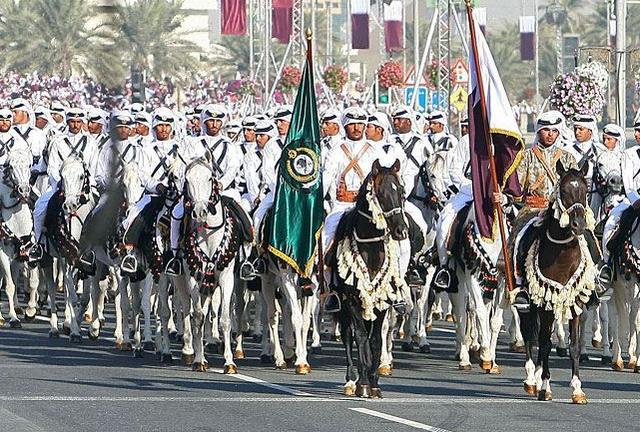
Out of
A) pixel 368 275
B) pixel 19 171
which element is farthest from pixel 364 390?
pixel 19 171

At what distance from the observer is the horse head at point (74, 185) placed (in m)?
18.3

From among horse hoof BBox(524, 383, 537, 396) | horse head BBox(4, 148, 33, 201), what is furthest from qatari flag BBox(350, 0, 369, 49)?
horse hoof BBox(524, 383, 537, 396)

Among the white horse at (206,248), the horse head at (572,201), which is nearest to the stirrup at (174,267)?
the white horse at (206,248)

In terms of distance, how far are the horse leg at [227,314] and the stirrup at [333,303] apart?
1849 mm

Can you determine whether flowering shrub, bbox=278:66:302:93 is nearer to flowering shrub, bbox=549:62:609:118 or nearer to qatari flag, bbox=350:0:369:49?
qatari flag, bbox=350:0:369:49

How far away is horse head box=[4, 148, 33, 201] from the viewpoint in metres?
20.8

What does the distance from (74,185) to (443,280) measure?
4729 millimetres

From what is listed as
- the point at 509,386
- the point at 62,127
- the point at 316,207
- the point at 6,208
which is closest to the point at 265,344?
the point at 316,207

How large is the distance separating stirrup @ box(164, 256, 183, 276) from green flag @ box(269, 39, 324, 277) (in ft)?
2.85

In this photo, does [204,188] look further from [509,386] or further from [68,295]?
[68,295]

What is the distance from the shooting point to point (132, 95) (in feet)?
13.0

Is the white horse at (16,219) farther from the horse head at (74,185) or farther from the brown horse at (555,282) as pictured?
the brown horse at (555,282)

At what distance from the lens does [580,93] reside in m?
27.9

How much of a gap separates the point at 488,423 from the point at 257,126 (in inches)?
343
